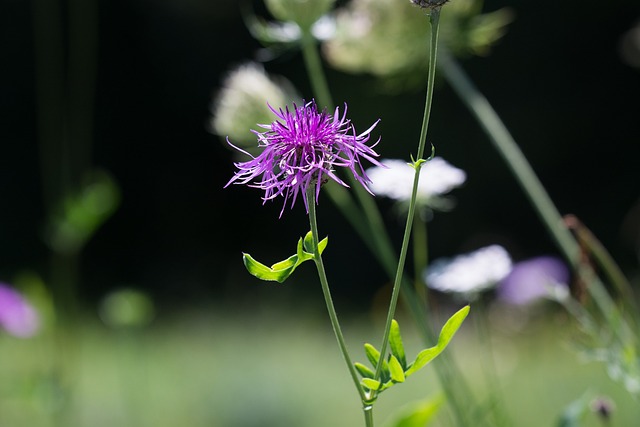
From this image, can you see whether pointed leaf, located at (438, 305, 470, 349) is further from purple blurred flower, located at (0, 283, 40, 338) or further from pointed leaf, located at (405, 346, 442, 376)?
purple blurred flower, located at (0, 283, 40, 338)

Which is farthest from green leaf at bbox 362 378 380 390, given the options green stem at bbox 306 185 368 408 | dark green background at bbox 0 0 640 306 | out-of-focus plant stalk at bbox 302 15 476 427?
dark green background at bbox 0 0 640 306

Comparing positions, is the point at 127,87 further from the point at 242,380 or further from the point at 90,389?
the point at 242,380

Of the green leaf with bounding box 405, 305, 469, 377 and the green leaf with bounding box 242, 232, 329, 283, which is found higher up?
the green leaf with bounding box 242, 232, 329, 283

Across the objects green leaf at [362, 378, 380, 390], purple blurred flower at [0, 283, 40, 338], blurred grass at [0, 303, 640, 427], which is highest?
blurred grass at [0, 303, 640, 427]

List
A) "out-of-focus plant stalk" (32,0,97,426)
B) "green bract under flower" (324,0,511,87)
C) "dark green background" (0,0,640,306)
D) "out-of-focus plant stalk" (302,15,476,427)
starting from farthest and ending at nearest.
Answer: "dark green background" (0,0,640,306) < "out-of-focus plant stalk" (32,0,97,426) < "green bract under flower" (324,0,511,87) < "out-of-focus plant stalk" (302,15,476,427)

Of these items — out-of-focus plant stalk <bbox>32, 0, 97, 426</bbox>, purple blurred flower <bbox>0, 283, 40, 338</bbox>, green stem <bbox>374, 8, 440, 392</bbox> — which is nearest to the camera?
green stem <bbox>374, 8, 440, 392</bbox>

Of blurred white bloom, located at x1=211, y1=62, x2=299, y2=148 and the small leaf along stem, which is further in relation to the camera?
blurred white bloom, located at x1=211, y1=62, x2=299, y2=148

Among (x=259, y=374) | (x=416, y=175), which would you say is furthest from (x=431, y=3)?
(x=259, y=374)

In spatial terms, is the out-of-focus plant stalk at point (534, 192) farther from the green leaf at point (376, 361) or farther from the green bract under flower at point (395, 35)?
the green leaf at point (376, 361)
